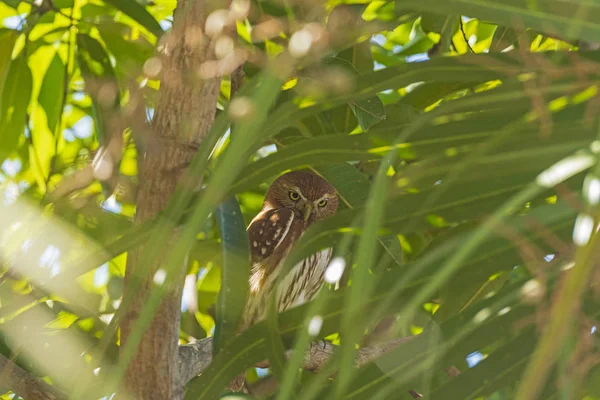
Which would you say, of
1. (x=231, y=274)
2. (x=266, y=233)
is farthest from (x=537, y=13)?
(x=266, y=233)

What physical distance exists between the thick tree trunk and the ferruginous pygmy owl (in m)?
1.73

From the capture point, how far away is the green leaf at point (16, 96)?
2.27 metres

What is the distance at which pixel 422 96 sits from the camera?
252cm

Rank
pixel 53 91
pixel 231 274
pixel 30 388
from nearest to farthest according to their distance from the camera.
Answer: pixel 231 274
pixel 30 388
pixel 53 91

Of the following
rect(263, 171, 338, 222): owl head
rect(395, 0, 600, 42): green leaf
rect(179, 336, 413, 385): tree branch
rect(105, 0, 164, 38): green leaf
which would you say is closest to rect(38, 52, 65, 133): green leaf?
rect(105, 0, 164, 38): green leaf

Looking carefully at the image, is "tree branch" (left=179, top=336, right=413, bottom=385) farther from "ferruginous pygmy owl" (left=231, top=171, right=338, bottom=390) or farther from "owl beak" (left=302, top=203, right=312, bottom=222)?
"owl beak" (left=302, top=203, right=312, bottom=222)

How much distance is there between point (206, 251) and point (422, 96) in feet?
2.36

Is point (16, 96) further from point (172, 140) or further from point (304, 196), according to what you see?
point (304, 196)

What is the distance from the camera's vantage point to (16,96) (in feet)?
7.72

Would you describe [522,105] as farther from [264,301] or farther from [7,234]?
[264,301]

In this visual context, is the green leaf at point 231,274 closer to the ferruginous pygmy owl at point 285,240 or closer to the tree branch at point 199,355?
the tree branch at point 199,355

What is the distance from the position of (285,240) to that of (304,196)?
0.43 meters

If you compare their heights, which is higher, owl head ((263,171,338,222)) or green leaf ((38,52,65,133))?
owl head ((263,171,338,222))

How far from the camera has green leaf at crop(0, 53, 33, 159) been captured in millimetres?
2270
